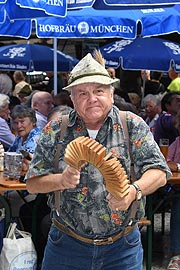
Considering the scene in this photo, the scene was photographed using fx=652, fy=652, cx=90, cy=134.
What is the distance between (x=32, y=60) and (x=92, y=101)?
9.02m

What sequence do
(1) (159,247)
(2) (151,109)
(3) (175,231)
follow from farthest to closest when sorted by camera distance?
(2) (151,109) < (1) (159,247) < (3) (175,231)

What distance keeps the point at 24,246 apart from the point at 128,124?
2194 millimetres

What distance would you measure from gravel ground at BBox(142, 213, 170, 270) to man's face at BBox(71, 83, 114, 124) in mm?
3387

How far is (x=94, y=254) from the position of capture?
3076 millimetres

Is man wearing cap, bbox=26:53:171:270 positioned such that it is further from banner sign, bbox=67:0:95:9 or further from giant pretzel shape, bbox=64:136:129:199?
banner sign, bbox=67:0:95:9

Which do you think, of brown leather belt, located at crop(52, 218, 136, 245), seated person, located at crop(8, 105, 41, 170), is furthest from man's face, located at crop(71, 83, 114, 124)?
seated person, located at crop(8, 105, 41, 170)

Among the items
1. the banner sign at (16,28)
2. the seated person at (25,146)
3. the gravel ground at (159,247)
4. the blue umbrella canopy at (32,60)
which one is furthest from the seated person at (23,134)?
the blue umbrella canopy at (32,60)

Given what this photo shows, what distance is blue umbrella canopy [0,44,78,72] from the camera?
12.0 m

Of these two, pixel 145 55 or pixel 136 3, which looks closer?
pixel 136 3

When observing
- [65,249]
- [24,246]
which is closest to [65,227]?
[65,249]

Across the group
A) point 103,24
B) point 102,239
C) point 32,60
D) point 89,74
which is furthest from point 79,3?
point 32,60

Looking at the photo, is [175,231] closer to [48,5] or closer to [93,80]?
[48,5]

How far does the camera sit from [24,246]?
498 centimetres

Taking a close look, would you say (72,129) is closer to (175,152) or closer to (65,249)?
(65,249)
